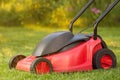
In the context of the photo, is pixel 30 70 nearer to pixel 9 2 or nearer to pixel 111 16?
pixel 111 16

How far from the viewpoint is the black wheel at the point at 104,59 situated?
16.4 feet

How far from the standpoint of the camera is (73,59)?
4.84 meters

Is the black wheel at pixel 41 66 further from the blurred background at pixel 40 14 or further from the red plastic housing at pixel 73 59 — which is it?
the blurred background at pixel 40 14

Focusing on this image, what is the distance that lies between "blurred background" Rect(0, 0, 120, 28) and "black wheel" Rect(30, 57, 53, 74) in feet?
29.1

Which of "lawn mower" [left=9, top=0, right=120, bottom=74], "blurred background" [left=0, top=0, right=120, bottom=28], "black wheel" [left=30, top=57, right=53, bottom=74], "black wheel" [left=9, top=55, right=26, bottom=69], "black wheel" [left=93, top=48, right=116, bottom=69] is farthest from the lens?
"blurred background" [left=0, top=0, right=120, bottom=28]

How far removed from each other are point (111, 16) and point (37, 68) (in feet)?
29.1

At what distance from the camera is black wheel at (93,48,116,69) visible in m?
5.00

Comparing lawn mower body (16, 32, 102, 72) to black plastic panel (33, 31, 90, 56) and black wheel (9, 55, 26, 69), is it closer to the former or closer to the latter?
black plastic panel (33, 31, 90, 56)

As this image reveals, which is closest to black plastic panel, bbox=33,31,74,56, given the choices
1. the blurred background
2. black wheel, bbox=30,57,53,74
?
black wheel, bbox=30,57,53,74

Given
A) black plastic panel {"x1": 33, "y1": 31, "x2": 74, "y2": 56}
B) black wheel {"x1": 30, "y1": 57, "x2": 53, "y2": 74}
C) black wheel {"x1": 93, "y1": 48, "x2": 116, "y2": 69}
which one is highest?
black plastic panel {"x1": 33, "y1": 31, "x2": 74, "y2": 56}

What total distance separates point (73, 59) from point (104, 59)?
0.48 meters

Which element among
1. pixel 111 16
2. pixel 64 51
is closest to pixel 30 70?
pixel 64 51

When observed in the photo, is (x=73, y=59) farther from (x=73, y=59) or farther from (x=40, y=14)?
(x=40, y=14)

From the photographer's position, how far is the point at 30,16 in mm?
15188
